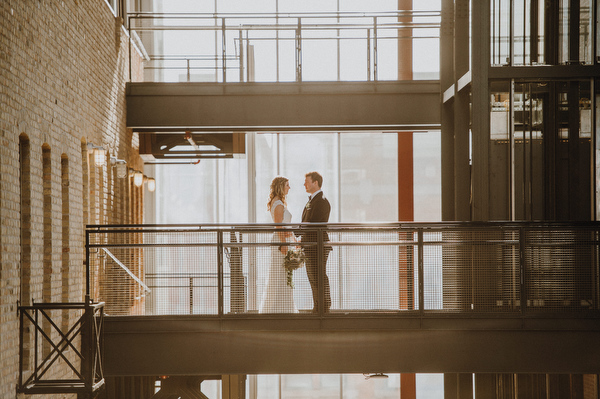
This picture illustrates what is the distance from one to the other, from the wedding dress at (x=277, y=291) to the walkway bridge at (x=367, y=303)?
0.22ft

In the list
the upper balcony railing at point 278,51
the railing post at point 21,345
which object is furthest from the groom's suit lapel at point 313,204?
the upper balcony railing at point 278,51

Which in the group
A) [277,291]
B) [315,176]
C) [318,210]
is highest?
[315,176]

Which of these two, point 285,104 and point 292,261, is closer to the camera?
point 292,261

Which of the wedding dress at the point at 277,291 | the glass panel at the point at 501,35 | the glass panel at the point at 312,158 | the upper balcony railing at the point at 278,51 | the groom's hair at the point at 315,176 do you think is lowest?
the wedding dress at the point at 277,291

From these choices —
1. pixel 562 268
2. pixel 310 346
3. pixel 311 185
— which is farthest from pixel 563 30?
pixel 310 346

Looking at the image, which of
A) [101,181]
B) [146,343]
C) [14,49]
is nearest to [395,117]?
[101,181]

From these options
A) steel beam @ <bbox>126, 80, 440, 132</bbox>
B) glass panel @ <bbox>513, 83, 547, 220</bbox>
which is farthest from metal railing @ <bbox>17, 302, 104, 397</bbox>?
glass panel @ <bbox>513, 83, 547, 220</bbox>

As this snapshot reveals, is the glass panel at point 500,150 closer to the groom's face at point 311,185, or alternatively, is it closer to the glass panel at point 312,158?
the groom's face at point 311,185

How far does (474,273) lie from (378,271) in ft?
3.34

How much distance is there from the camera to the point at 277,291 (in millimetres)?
7730

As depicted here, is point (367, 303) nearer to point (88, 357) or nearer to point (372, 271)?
point (372, 271)

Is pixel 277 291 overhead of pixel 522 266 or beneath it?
beneath

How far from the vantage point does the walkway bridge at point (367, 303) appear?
24.8 feet

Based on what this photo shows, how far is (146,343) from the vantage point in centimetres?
775
